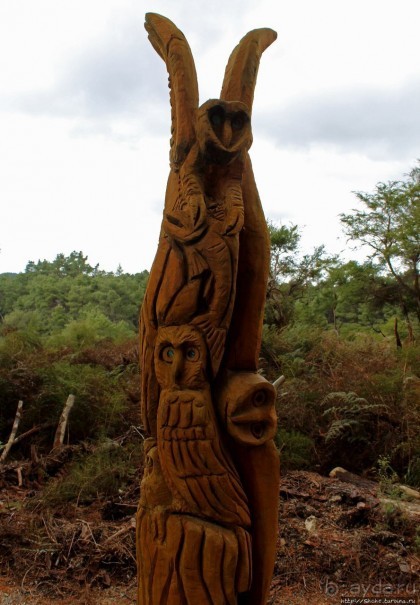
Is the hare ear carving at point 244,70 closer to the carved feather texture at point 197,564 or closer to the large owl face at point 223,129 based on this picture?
the large owl face at point 223,129

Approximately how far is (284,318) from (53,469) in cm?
756

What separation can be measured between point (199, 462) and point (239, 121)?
1612mm

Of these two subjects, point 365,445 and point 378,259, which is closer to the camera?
point 365,445

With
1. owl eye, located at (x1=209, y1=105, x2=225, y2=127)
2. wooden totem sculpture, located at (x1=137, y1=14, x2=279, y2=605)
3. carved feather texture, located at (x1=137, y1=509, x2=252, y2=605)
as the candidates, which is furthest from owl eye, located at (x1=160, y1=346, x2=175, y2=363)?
owl eye, located at (x1=209, y1=105, x2=225, y2=127)

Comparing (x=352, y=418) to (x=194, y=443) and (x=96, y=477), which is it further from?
(x=194, y=443)

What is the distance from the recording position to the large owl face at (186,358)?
7.52 feet

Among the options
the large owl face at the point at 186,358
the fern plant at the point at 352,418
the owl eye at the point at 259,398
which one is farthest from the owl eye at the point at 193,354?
the fern plant at the point at 352,418

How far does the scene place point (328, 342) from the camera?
10.1 metres

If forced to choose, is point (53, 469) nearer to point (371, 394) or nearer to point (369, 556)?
point (369, 556)

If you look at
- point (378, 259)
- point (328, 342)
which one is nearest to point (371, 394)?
point (328, 342)

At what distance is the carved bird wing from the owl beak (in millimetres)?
1189

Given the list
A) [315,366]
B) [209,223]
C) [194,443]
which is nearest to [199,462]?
[194,443]

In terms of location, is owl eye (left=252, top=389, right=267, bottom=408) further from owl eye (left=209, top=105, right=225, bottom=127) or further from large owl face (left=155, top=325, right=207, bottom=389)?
owl eye (left=209, top=105, right=225, bottom=127)

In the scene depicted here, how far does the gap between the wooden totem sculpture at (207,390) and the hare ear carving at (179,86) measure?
1cm
